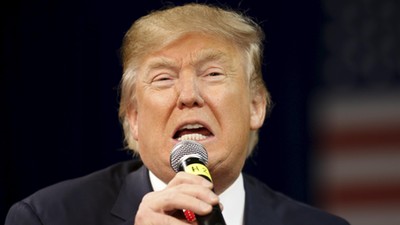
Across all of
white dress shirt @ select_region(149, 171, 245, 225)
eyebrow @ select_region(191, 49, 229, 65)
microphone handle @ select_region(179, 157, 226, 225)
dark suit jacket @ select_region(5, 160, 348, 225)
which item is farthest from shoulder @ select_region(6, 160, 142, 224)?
microphone handle @ select_region(179, 157, 226, 225)

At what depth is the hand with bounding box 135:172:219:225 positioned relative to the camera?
1.61m

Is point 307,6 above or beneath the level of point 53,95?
above

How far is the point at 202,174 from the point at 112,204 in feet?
1.88

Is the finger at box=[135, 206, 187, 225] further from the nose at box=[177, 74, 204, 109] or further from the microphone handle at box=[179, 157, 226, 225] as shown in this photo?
the nose at box=[177, 74, 204, 109]

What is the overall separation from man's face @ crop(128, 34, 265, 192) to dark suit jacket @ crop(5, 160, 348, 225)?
118 mm

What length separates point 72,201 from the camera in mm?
2193

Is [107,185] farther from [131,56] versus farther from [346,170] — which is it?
[346,170]

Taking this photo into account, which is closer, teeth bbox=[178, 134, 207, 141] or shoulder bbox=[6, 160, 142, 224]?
teeth bbox=[178, 134, 207, 141]

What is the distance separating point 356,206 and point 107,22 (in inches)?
39.1

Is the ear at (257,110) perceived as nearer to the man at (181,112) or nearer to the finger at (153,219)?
the man at (181,112)

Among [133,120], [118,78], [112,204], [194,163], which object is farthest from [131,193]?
[118,78]

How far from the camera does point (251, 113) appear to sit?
224 centimetres

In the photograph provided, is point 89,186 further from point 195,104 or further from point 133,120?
point 195,104

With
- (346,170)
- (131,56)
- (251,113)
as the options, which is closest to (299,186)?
(346,170)
